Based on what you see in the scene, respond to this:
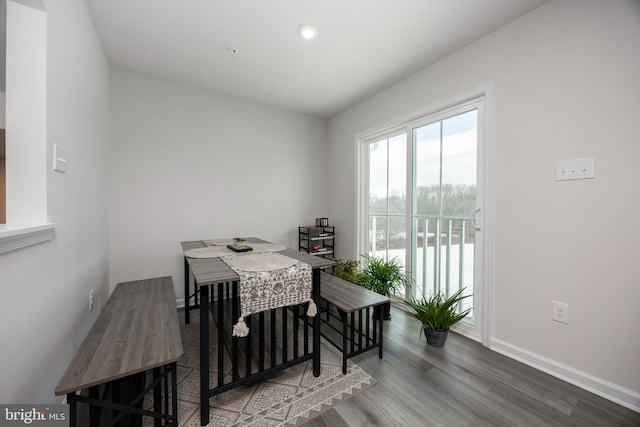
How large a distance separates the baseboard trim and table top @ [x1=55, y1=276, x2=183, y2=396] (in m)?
2.22

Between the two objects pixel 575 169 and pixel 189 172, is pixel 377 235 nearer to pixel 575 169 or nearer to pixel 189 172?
pixel 575 169

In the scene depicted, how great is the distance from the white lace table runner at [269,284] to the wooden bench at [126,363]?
0.35 meters

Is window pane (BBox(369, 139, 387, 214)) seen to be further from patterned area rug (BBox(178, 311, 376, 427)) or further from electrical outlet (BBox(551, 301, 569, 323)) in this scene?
patterned area rug (BBox(178, 311, 376, 427))

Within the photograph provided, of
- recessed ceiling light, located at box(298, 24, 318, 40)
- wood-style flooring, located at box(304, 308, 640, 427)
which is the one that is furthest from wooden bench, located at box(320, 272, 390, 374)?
recessed ceiling light, located at box(298, 24, 318, 40)

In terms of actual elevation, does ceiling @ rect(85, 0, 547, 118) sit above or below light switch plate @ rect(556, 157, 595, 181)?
above

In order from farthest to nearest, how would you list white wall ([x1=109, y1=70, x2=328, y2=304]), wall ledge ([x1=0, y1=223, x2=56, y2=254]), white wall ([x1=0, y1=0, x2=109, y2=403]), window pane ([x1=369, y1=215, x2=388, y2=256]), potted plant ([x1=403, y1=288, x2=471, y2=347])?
window pane ([x1=369, y1=215, x2=388, y2=256])
white wall ([x1=109, y1=70, x2=328, y2=304])
potted plant ([x1=403, y1=288, x2=471, y2=347])
white wall ([x1=0, y1=0, x2=109, y2=403])
wall ledge ([x1=0, y1=223, x2=56, y2=254])

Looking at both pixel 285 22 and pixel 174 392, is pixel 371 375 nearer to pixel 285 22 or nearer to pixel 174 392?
pixel 174 392

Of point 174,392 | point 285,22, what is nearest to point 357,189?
point 285,22

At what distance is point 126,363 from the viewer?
1024 mm

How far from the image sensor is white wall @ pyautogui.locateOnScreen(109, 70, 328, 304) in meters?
2.54

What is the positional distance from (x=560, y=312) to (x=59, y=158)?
122 inches

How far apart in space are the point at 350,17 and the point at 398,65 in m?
0.79

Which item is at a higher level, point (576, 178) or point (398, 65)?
point (398, 65)

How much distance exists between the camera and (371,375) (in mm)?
1664
